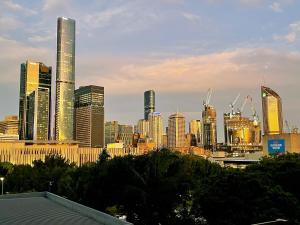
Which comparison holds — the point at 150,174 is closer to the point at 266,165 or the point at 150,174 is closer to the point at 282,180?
the point at 282,180

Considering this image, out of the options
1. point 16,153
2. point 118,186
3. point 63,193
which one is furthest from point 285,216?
point 16,153

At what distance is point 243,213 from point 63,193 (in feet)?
141

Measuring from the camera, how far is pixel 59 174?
94.4 meters

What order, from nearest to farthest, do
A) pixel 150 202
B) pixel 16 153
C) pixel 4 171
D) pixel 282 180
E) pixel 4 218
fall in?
pixel 4 218
pixel 150 202
pixel 282 180
pixel 4 171
pixel 16 153

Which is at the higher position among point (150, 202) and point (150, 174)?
point (150, 174)

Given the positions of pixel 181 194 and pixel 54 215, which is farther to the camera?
pixel 181 194

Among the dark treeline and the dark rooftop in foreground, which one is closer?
the dark rooftop in foreground

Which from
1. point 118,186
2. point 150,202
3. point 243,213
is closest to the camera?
point 243,213

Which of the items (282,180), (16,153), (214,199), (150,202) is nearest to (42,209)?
(150,202)

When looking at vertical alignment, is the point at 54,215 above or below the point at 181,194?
above

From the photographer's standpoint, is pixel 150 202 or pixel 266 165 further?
pixel 266 165

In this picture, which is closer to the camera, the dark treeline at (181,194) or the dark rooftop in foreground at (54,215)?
the dark rooftop in foreground at (54,215)

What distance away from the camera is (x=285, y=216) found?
1625 inches

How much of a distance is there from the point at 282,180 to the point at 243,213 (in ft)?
49.7
